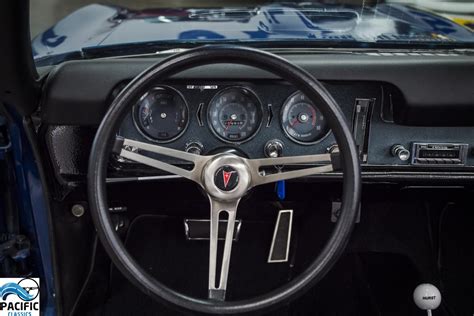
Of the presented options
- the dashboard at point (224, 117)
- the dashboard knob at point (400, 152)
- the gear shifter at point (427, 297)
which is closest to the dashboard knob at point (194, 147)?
the dashboard at point (224, 117)

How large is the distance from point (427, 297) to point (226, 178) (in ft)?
3.60

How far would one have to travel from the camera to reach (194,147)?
5.92 feet

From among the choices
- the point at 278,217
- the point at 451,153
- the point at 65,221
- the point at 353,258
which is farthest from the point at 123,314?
the point at 451,153

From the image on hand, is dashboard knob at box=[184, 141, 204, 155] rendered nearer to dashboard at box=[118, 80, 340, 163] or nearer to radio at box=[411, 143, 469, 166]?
dashboard at box=[118, 80, 340, 163]

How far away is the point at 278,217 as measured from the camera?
220 cm

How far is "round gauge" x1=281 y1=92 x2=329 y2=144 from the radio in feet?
0.95

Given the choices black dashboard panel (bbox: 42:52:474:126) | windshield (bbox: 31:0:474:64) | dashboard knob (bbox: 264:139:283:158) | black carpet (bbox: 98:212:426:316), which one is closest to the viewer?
black dashboard panel (bbox: 42:52:474:126)

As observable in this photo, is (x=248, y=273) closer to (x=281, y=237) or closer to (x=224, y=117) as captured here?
(x=281, y=237)

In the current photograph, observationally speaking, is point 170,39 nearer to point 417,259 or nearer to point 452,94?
point 452,94

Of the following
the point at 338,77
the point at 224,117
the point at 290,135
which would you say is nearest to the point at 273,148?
the point at 290,135

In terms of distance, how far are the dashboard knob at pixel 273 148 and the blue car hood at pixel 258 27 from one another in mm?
382

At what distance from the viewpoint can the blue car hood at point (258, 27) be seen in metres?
2.07

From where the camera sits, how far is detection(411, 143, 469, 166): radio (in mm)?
1870

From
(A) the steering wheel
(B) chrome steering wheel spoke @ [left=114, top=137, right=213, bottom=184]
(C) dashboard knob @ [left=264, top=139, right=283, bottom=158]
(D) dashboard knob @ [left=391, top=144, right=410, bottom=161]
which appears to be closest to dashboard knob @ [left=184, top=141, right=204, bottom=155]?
(C) dashboard knob @ [left=264, top=139, right=283, bottom=158]
